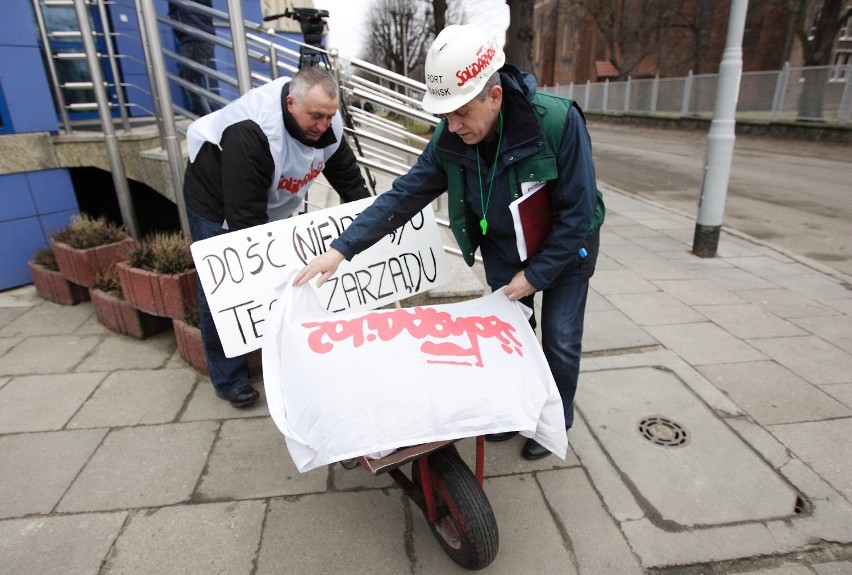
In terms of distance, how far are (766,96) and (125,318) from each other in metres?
23.9

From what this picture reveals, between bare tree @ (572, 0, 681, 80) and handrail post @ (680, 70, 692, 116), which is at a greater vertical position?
bare tree @ (572, 0, 681, 80)

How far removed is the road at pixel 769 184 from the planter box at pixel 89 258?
22.7 feet

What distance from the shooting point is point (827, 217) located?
812 cm

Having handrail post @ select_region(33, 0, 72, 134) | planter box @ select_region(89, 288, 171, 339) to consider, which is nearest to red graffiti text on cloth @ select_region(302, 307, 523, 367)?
planter box @ select_region(89, 288, 171, 339)

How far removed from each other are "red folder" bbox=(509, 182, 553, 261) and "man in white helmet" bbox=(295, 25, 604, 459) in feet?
0.08

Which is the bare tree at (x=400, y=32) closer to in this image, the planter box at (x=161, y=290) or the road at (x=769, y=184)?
the road at (x=769, y=184)

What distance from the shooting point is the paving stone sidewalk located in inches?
84.8

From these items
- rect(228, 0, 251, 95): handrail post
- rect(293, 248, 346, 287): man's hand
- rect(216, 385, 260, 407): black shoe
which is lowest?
rect(216, 385, 260, 407): black shoe

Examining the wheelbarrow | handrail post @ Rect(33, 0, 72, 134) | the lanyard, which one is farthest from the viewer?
handrail post @ Rect(33, 0, 72, 134)

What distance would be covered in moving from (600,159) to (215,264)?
50.0 feet

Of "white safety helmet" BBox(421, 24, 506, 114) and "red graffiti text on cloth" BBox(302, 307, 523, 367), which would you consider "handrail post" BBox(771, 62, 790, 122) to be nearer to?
"white safety helmet" BBox(421, 24, 506, 114)

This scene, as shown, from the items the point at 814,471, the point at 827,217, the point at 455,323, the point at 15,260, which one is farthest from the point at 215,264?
the point at 827,217

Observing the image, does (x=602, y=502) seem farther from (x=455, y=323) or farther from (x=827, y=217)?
(x=827, y=217)

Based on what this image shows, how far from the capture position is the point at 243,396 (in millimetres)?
3094
